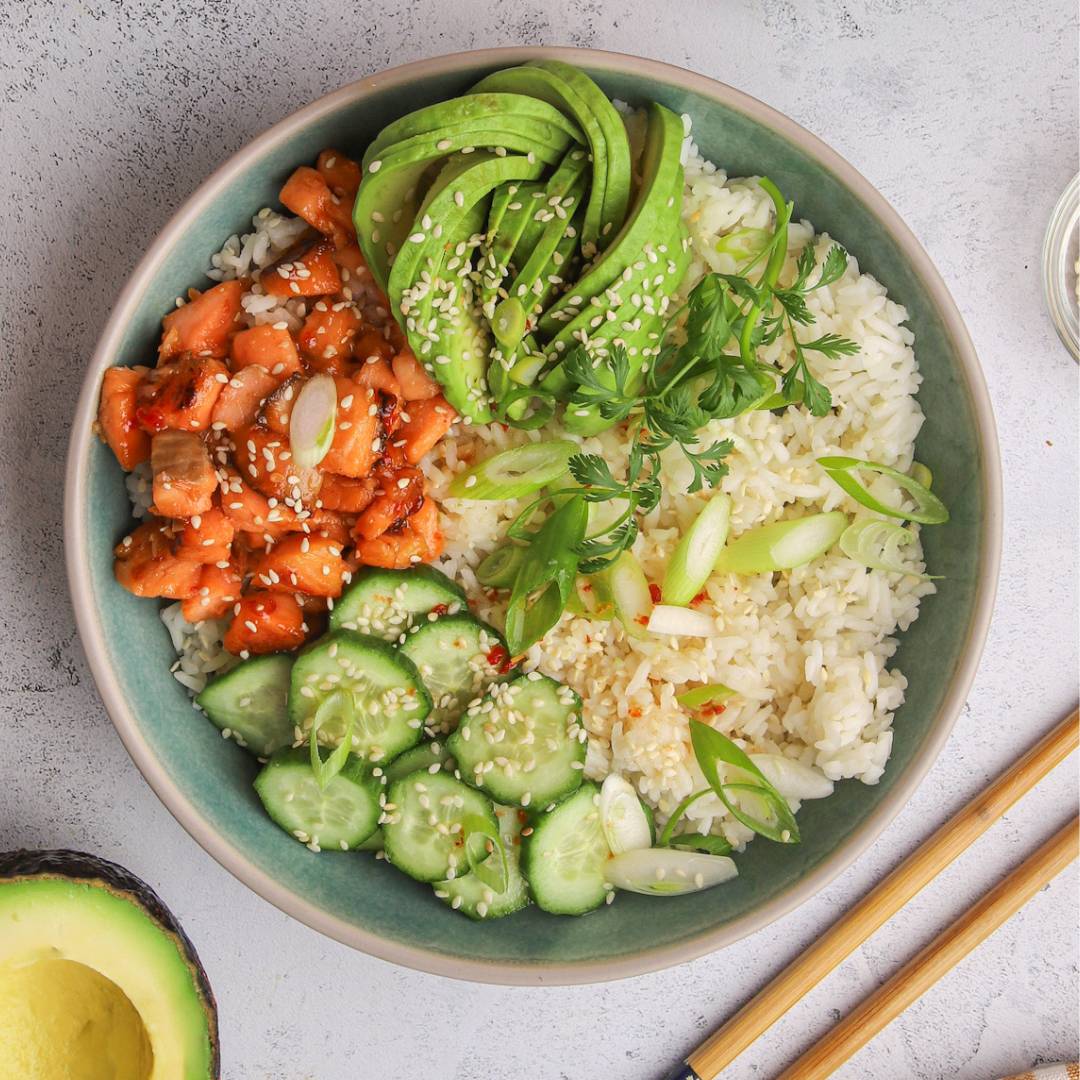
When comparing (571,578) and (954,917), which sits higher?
(571,578)

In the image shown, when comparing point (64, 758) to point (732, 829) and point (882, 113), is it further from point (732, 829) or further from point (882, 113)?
point (882, 113)

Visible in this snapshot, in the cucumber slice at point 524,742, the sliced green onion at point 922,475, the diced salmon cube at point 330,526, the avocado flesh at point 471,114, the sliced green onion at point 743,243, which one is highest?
the avocado flesh at point 471,114

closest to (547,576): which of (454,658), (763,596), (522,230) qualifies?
(454,658)

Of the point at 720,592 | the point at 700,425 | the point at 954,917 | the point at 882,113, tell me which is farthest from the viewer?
the point at 954,917

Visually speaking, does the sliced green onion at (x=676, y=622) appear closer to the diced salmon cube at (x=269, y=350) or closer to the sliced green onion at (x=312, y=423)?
the sliced green onion at (x=312, y=423)

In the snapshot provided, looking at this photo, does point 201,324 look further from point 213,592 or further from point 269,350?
point 213,592

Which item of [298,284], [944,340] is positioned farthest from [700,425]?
[298,284]

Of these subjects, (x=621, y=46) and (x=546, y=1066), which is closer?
(x=621, y=46)

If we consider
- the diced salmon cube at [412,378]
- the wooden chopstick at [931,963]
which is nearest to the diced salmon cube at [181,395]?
the diced salmon cube at [412,378]

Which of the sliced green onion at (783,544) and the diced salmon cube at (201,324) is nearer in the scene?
the diced salmon cube at (201,324)
